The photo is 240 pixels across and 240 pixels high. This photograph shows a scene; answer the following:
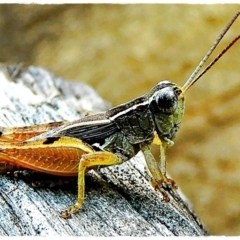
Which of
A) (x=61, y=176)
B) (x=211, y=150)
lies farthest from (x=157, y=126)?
(x=211, y=150)

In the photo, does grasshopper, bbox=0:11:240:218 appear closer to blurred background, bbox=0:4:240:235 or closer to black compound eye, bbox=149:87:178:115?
black compound eye, bbox=149:87:178:115

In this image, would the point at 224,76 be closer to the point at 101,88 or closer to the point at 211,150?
the point at 211,150

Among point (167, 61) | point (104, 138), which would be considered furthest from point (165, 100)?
point (167, 61)

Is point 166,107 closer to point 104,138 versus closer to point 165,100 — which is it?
point 165,100

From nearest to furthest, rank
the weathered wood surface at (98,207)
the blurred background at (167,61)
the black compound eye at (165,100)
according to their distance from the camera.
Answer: the weathered wood surface at (98,207) → the black compound eye at (165,100) → the blurred background at (167,61)

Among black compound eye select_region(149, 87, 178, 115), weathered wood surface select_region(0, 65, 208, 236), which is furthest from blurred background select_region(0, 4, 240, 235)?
black compound eye select_region(149, 87, 178, 115)

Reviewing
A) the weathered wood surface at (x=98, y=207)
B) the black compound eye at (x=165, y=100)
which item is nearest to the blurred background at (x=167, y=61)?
the weathered wood surface at (x=98, y=207)

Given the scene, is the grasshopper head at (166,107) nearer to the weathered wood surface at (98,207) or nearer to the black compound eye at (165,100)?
the black compound eye at (165,100)
